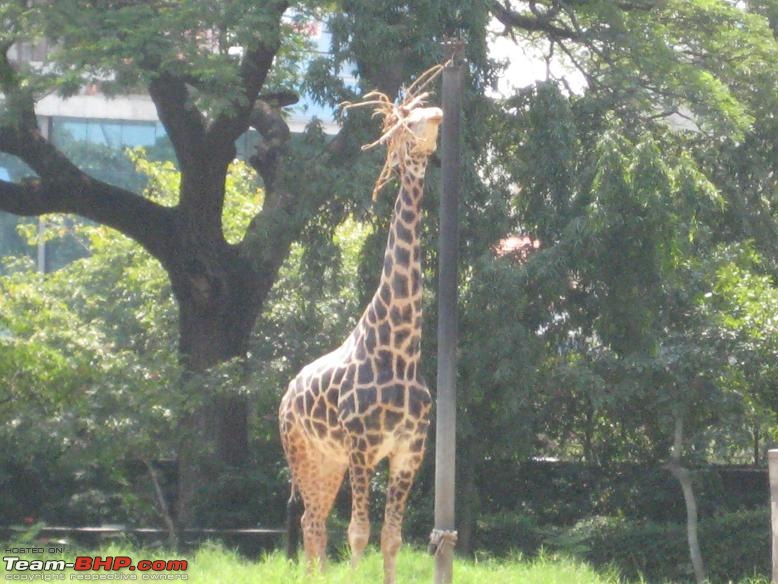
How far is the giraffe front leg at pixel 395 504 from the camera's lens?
8094mm

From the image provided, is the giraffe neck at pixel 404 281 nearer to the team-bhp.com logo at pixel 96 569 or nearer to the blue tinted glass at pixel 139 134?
the team-bhp.com logo at pixel 96 569

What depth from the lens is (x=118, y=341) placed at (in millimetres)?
17469

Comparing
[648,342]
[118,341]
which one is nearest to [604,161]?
[648,342]

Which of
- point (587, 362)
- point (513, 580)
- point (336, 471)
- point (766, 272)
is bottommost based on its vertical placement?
A: point (513, 580)

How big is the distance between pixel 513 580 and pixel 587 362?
5.03 metres

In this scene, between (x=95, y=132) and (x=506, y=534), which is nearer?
(x=506, y=534)

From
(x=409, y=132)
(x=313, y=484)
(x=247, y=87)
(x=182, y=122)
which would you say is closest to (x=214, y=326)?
(x=182, y=122)

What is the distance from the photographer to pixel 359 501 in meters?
8.20

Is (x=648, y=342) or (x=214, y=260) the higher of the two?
(x=214, y=260)

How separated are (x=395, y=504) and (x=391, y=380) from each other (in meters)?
0.83

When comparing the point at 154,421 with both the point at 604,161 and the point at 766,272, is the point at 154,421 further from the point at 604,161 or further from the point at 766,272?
the point at 766,272

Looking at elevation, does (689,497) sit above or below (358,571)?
above

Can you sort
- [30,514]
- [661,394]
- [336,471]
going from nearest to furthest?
1. [336,471]
2. [661,394]
3. [30,514]

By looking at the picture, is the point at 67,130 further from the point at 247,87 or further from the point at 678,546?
the point at 678,546
